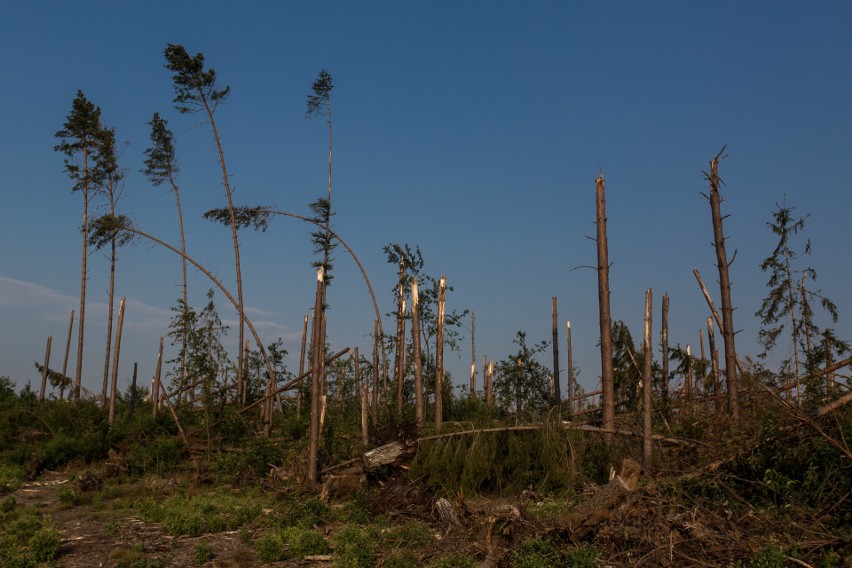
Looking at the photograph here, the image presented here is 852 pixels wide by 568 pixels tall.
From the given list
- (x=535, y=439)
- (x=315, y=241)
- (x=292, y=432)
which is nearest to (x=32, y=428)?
(x=292, y=432)

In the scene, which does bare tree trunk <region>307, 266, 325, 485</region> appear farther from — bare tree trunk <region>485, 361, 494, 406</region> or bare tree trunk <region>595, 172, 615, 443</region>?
bare tree trunk <region>485, 361, 494, 406</region>

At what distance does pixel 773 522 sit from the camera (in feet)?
32.9

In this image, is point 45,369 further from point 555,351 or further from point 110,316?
point 555,351

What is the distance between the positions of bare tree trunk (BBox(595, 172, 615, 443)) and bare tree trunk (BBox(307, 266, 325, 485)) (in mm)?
6550


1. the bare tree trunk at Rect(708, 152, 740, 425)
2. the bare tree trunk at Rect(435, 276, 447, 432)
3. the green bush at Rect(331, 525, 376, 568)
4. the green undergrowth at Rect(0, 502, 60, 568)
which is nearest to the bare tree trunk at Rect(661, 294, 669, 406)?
the bare tree trunk at Rect(708, 152, 740, 425)

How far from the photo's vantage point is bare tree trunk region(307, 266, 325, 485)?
16375 mm

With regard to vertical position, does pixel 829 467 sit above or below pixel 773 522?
above

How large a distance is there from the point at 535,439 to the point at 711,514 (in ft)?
19.1

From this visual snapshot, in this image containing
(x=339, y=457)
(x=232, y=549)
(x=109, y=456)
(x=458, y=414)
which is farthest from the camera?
(x=458, y=414)

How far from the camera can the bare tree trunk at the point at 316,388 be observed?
16375mm

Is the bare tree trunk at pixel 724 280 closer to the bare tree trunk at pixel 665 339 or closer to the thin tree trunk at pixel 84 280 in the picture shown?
the bare tree trunk at pixel 665 339

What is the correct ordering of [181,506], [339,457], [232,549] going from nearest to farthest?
[232,549], [181,506], [339,457]

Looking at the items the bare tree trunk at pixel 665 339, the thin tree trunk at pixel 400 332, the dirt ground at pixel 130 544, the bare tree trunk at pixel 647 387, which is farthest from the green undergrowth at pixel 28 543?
the bare tree trunk at pixel 665 339

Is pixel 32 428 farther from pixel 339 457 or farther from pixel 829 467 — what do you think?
pixel 829 467
